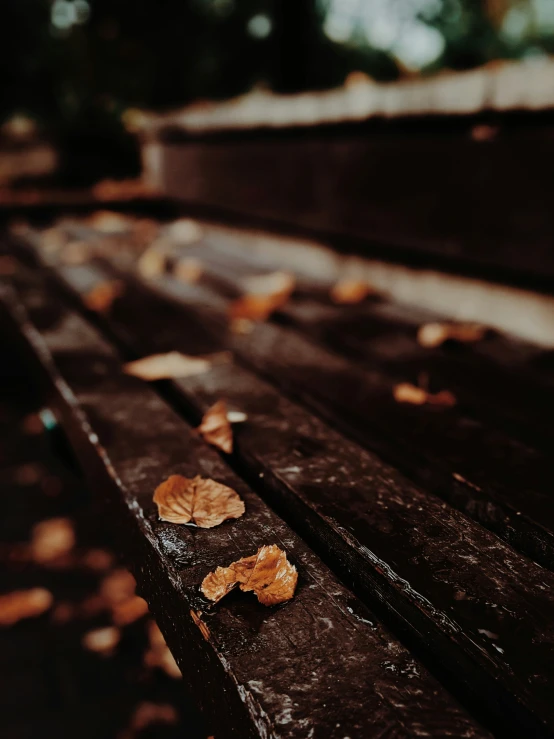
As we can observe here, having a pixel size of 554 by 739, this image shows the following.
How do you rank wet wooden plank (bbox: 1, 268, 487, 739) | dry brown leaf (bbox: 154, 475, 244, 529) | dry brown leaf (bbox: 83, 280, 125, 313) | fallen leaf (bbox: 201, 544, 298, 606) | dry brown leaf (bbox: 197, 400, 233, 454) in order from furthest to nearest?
dry brown leaf (bbox: 83, 280, 125, 313) < dry brown leaf (bbox: 197, 400, 233, 454) < dry brown leaf (bbox: 154, 475, 244, 529) < fallen leaf (bbox: 201, 544, 298, 606) < wet wooden plank (bbox: 1, 268, 487, 739)

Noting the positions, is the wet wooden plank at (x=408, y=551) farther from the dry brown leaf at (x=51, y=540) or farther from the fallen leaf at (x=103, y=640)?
the dry brown leaf at (x=51, y=540)

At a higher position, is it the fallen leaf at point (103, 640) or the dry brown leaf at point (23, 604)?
the dry brown leaf at point (23, 604)

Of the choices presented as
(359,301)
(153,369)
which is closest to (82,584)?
(153,369)

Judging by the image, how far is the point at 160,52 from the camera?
856 cm

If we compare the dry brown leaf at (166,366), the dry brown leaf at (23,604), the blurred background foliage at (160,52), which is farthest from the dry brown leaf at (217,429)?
the blurred background foliage at (160,52)

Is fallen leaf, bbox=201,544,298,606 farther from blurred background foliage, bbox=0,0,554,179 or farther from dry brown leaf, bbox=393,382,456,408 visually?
blurred background foliage, bbox=0,0,554,179

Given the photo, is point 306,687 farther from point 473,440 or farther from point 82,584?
point 82,584

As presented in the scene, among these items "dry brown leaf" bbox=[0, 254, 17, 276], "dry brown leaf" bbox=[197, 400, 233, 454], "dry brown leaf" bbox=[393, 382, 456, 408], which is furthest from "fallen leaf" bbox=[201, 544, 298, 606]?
"dry brown leaf" bbox=[0, 254, 17, 276]

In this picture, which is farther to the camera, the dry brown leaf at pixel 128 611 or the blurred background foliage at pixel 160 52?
the blurred background foliage at pixel 160 52

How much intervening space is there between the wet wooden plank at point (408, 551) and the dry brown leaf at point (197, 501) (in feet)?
0.26

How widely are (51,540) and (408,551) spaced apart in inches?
67.7

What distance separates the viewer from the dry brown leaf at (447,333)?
151cm

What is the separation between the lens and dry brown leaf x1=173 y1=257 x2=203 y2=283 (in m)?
2.28

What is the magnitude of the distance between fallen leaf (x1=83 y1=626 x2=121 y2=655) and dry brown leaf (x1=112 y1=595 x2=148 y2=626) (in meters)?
0.03
